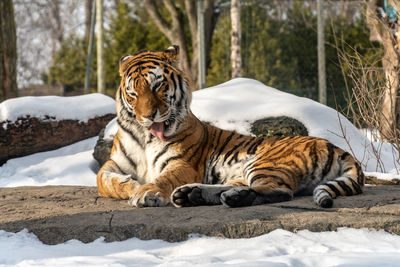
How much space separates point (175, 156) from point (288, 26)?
→ 1450cm

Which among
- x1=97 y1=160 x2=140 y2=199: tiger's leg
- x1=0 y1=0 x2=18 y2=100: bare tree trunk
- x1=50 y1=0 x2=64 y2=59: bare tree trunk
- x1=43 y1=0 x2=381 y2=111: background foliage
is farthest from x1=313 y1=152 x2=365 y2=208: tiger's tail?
x1=50 y1=0 x2=64 y2=59: bare tree trunk

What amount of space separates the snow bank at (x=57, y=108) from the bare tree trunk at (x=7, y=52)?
6.16ft

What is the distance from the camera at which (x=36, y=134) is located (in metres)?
8.62

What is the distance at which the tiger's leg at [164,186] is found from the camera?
374 centimetres

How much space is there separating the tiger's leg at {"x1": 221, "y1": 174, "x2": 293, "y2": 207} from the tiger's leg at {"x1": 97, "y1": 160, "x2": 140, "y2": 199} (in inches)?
36.8

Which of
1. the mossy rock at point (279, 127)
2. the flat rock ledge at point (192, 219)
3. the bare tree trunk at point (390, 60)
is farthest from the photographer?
the mossy rock at point (279, 127)

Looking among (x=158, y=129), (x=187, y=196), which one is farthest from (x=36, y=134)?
(x=187, y=196)

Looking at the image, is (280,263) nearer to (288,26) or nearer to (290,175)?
(290,175)

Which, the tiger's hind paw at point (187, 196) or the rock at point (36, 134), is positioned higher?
the tiger's hind paw at point (187, 196)

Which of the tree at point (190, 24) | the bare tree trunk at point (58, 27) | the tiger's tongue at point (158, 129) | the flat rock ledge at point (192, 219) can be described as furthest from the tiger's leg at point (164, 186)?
the bare tree trunk at point (58, 27)

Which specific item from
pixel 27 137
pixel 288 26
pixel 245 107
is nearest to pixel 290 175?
pixel 245 107

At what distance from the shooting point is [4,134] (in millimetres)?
8352

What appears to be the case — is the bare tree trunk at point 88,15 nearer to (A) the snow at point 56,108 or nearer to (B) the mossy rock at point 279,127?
(A) the snow at point 56,108

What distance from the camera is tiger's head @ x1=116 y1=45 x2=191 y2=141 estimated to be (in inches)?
158
